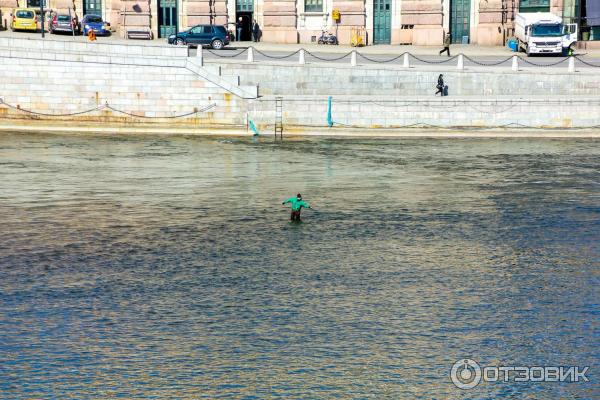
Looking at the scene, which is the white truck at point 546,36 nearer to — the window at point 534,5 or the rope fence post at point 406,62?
the window at point 534,5

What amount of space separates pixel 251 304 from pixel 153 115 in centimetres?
3090

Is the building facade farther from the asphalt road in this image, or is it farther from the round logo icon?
the round logo icon

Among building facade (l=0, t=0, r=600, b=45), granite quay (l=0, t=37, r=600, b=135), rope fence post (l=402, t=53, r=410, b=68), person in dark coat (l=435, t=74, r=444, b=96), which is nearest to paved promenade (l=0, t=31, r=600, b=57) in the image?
building facade (l=0, t=0, r=600, b=45)

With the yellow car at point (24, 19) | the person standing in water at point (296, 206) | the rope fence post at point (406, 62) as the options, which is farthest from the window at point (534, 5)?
the person standing in water at point (296, 206)

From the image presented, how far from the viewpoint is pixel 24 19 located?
6756 cm

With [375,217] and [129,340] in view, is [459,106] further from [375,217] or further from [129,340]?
[129,340]

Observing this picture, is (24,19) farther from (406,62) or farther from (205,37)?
(406,62)

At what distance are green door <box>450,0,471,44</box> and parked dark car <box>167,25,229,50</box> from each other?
50.7 feet

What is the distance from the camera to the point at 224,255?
29.6m

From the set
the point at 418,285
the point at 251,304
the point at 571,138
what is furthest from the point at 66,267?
the point at 571,138

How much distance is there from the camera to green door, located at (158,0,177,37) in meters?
68.9

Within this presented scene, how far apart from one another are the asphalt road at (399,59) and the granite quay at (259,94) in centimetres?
145

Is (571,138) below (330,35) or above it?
below

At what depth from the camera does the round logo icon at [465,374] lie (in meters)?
20.2
